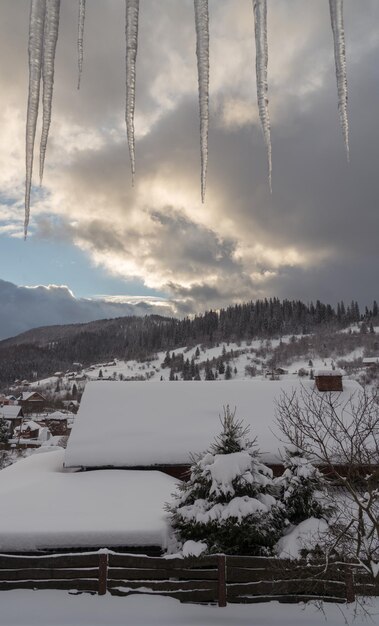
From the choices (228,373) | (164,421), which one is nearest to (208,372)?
(228,373)

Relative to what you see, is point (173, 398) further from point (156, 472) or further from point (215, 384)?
point (156, 472)

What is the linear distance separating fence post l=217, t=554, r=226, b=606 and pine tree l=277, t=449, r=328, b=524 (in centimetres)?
256

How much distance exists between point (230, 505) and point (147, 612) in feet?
9.69

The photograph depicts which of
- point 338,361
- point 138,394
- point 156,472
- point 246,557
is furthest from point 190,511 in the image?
point 338,361

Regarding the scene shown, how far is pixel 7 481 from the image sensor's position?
15820 mm

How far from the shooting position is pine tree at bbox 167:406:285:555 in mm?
10172

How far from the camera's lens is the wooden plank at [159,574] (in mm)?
9773

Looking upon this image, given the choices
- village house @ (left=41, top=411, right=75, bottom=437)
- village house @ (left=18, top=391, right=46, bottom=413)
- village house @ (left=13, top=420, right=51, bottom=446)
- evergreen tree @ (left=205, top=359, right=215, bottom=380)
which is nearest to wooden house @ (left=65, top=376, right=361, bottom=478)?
village house @ (left=13, top=420, right=51, bottom=446)

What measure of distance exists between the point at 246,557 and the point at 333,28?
10.3m

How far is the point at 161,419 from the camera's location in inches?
779

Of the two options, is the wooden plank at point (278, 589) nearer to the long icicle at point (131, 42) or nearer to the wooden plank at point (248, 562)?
the wooden plank at point (248, 562)

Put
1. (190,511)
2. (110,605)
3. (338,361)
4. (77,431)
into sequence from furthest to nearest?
(338,361), (77,431), (190,511), (110,605)

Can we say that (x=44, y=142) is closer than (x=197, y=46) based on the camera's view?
No

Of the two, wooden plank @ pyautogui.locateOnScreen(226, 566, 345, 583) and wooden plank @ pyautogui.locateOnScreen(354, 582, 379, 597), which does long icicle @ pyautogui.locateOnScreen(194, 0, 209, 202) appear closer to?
wooden plank @ pyautogui.locateOnScreen(226, 566, 345, 583)
